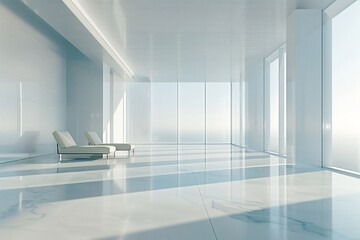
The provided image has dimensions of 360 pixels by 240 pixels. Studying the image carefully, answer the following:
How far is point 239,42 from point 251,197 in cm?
925

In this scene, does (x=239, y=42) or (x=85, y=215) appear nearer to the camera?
(x=85, y=215)

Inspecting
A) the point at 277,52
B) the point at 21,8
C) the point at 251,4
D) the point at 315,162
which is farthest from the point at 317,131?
the point at 21,8

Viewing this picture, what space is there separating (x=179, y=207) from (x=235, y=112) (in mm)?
19313

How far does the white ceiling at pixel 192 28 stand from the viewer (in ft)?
32.3

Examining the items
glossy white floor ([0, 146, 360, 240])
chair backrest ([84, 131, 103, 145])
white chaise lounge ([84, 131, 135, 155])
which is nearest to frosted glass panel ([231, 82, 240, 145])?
white chaise lounge ([84, 131, 135, 155])

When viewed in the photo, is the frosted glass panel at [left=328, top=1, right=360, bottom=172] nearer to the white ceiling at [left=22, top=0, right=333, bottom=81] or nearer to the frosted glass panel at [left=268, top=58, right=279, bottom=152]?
the white ceiling at [left=22, top=0, right=333, bottom=81]

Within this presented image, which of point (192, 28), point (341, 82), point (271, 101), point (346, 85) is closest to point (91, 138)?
point (192, 28)

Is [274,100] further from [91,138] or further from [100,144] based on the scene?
[91,138]

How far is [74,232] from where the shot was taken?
11.5ft

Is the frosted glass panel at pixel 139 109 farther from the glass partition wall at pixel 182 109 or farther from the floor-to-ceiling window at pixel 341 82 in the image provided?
the floor-to-ceiling window at pixel 341 82

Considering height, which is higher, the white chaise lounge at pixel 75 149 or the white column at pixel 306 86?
the white column at pixel 306 86

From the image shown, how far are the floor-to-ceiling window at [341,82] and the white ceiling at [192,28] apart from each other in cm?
97

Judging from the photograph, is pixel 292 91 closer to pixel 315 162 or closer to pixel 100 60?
pixel 315 162

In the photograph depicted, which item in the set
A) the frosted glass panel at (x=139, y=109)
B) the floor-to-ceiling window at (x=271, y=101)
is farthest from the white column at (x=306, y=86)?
the frosted glass panel at (x=139, y=109)
